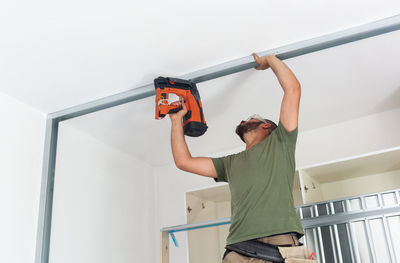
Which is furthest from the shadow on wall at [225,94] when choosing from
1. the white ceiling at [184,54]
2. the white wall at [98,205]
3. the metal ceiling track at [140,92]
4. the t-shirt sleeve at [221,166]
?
the white wall at [98,205]

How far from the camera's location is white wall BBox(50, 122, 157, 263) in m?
2.50

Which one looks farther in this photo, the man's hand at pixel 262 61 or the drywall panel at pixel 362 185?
the drywall panel at pixel 362 185

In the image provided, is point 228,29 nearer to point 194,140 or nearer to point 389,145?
point 194,140

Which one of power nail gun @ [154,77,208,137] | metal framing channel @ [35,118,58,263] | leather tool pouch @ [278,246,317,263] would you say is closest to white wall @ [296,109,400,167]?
power nail gun @ [154,77,208,137]

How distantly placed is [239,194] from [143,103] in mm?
1021

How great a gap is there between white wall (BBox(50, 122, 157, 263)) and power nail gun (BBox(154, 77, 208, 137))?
89 centimetres

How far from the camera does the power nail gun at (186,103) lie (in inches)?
80.4

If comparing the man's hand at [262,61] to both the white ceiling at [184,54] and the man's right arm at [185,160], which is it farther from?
the man's right arm at [185,160]

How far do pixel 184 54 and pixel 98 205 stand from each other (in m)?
1.30

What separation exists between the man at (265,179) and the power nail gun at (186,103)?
139 mm

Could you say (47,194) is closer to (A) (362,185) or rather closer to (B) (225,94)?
(B) (225,94)

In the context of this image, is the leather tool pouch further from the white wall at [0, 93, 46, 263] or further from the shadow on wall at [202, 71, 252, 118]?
the white wall at [0, 93, 46, 263]

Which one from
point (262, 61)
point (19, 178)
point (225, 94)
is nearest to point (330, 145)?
point (225, 94)

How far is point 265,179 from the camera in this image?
1.70 m
